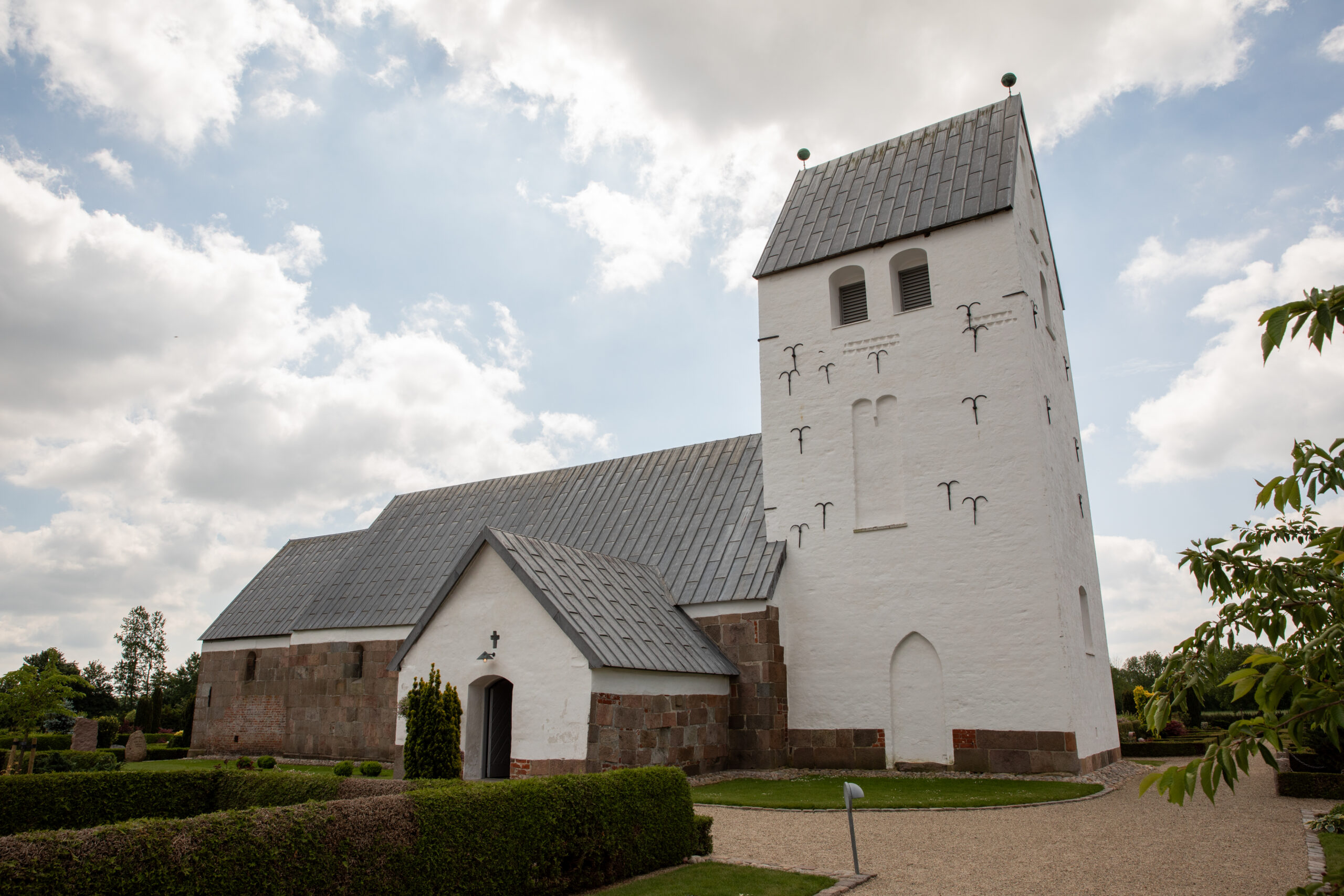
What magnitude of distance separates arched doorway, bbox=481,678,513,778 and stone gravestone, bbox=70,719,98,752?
43.1ft

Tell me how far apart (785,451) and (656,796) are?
27.3 ft

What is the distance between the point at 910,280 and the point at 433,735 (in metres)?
10.1

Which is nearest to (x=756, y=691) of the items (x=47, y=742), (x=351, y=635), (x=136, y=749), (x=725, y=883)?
(x=725, y=883)

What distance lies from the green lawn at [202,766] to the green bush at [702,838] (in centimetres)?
769

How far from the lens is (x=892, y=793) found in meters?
10.2

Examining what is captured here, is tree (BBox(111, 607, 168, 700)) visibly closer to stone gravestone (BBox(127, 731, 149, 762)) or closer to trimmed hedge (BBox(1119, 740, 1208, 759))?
stone gravestone (BBox(127, 731, 149, 762))

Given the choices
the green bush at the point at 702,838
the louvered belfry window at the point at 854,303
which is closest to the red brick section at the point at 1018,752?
the green bush at the point at 702,838

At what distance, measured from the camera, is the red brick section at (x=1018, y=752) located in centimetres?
1106

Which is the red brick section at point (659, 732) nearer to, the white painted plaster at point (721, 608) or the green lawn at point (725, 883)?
the white painted plaster at point (721, 608)

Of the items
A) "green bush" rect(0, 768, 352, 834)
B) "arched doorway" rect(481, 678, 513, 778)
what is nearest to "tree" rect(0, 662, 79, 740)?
"green bush" rect(0, 768, 352, 834)

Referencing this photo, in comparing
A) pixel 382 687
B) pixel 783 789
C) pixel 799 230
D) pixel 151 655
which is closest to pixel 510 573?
pixel 783 789

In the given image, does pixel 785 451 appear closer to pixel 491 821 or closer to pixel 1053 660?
pixel 1053 660

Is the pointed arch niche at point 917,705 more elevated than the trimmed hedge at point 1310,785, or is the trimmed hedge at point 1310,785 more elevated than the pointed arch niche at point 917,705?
the pointed arch niche at point 917,705

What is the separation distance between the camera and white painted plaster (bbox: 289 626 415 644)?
633 inches
